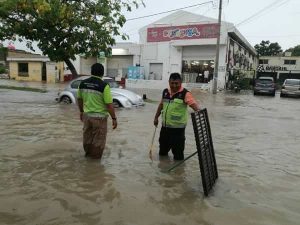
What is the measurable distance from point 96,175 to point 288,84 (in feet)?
89.1

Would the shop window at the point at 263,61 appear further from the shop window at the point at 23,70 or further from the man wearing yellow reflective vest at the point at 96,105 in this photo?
the man wearing yellow reflective vest at the point at 96,105

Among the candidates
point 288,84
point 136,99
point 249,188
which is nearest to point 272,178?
point 249,188

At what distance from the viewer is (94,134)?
6.36m

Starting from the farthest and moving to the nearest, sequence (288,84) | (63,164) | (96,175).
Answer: (288,84)
(63,164)
(96,175)

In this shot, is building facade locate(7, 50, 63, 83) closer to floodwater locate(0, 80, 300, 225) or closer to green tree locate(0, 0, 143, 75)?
green tree locate(0, 0, 143, 75)

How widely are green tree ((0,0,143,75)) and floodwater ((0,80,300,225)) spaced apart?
20.2 ft

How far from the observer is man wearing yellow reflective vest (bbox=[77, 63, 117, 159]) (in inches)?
243

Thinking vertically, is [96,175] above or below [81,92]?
below

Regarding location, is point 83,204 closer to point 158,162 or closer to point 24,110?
point 158,162

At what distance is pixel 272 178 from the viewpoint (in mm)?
6172

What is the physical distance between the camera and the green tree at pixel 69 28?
1440 cm

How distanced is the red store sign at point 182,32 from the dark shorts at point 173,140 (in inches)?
1119

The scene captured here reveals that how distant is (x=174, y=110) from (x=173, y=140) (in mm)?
578

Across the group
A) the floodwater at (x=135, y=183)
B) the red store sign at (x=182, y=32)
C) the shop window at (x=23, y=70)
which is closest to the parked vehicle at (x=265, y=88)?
the red store sign at (x=182, y=32)
